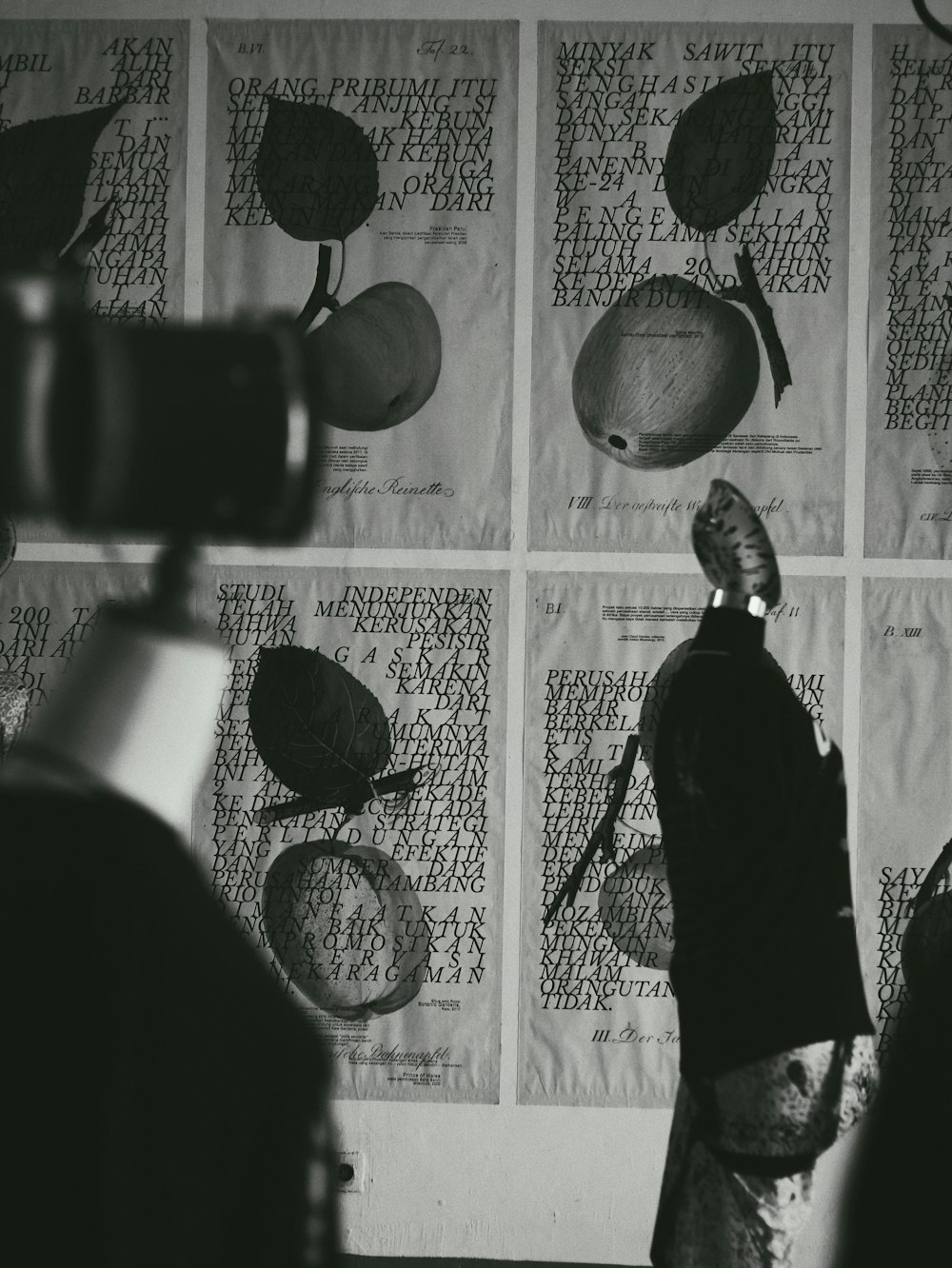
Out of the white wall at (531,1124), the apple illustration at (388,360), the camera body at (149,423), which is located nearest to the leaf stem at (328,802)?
the white wall at (531,1124)

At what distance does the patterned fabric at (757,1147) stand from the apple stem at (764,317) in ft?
4.60

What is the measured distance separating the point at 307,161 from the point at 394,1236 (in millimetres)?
1984

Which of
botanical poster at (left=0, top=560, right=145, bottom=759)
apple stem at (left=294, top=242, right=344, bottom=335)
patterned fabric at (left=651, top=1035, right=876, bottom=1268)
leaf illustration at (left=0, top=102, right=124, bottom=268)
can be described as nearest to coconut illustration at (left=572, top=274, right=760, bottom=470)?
apple stem at (left=294, top=242, right=344, bottom=335)

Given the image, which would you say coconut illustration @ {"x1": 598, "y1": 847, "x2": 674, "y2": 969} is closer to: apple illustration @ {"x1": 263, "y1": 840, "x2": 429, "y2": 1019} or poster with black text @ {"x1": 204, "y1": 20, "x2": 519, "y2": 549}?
apple illustration @ {"x1": 263, "y1": 840, "x2": 429, "y2": 1019}

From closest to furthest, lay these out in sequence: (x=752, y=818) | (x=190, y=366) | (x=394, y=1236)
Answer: (x=190, y=366) → (x=752, y=818) → (x=394, y=1236)

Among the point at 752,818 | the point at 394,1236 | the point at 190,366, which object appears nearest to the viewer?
the point at 190,366

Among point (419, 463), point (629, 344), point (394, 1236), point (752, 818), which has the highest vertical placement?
point (629, 344)

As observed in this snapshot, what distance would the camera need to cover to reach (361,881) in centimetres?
236

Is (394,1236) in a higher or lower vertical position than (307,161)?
lower

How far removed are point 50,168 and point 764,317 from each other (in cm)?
138

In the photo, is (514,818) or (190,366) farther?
(514,818)

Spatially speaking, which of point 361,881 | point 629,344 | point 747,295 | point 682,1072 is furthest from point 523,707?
point 682,1072

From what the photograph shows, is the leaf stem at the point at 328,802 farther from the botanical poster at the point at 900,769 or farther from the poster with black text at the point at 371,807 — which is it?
the botanical poster at the point at 900,769

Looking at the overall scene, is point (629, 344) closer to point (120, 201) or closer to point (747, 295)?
point (747, 295)
